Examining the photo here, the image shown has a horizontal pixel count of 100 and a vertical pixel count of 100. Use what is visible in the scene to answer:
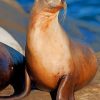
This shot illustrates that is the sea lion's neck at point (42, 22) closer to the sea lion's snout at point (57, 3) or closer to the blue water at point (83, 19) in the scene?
the sea lion's snout at point (57, 3)

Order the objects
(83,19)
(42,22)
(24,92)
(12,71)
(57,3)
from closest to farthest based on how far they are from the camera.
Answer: (57,3)
(42,22)
(24,92)
(12,71)
(83,19)

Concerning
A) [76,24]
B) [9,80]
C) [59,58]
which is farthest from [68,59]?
[76,24]

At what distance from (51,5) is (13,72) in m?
1.01

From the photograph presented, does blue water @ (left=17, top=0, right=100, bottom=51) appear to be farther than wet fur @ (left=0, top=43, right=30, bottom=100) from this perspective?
Yes

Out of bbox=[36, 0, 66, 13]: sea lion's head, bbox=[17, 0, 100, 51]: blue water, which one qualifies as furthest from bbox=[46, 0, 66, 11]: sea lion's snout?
bbox=[17, 0, 100, 51]: blue water

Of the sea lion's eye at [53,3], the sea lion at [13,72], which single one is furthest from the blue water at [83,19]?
the sea lion's eye at [53,3]

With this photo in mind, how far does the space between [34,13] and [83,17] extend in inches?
279

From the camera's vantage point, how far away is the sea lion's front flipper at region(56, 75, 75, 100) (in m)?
4.43

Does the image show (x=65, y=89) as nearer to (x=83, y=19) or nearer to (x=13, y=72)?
(x=13, y=72)

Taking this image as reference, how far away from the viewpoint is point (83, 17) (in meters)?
11.4

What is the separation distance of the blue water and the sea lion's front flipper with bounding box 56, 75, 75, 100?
387 centimetres

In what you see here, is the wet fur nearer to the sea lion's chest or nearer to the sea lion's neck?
the sea lion's chest

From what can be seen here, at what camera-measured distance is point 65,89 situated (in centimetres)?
447

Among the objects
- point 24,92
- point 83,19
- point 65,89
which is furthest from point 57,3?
point 83,19
